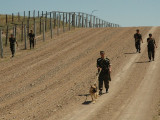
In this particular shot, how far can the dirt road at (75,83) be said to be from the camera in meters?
12.0

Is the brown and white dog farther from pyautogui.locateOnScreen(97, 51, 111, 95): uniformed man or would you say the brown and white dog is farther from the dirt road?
pyautogui.locateOnScreen(97, 51, 111, 95): uniformed man

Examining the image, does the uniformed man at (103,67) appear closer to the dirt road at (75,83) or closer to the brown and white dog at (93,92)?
the dirt road at (75,83)

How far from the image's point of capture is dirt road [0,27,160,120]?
1196 centimetres

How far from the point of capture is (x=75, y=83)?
17.0 metres

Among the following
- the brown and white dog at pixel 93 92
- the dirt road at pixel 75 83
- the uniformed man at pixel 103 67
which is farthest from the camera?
the uniformed man at pixel 103 67

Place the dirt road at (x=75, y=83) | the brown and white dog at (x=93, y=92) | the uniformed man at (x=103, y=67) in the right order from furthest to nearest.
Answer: the uniformed man at (x=103, y=67) → the brown and white dog at (x=93, y=92) → the dirt road at (x=75, y=83)

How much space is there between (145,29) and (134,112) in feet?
85.0

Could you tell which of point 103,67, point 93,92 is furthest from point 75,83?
point 93,92

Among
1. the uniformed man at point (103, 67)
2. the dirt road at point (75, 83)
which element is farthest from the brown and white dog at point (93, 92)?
the uniformed man at point (103, 67)

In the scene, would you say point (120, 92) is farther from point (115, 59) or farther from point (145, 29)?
point (145, 29)

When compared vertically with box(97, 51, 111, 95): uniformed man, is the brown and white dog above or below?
below

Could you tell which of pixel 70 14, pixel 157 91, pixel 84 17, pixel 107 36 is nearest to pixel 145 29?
pixel 107 36

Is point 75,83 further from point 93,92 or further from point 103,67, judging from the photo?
point 93,92

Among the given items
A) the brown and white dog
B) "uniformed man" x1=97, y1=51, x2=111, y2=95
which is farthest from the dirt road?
"uniformed man" x1=97, y1=51, x2=111, y2=95
